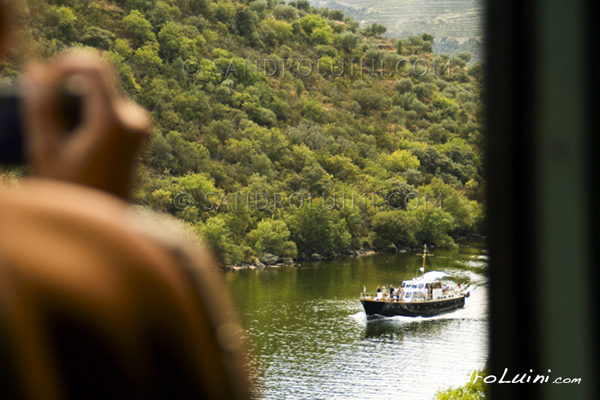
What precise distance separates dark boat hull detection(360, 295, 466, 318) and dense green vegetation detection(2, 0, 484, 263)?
7.29 meters

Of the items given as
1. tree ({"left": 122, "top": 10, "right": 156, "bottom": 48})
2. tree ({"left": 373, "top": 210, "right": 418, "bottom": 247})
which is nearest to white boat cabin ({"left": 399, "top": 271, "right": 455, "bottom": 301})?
tree ({"left": 373, "top": 210, "right": 418, "bottom": 247})

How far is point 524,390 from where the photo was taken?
2.05 feet

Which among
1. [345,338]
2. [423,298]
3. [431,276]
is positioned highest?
[431,276]

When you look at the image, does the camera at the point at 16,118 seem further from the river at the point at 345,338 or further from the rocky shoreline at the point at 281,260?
the rocky shoreline at the point at 281,260

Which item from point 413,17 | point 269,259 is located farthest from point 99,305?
point 413,17

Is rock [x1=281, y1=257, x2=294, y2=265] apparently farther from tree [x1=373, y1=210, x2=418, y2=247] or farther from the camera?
the camera

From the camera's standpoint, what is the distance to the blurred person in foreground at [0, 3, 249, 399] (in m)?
0.12

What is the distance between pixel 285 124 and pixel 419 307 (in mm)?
17603

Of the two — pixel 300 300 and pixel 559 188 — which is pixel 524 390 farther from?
pixel 300 300

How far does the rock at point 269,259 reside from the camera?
24.0m

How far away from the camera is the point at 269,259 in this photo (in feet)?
78.8

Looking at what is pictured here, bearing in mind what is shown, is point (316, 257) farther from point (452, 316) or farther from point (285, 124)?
point (285, 124)

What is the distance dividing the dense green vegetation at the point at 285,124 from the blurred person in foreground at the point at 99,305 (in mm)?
22882

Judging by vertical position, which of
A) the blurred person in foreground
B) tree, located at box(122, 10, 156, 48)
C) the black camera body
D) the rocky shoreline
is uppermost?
tree, located at box(122, 10, 156, 48)
